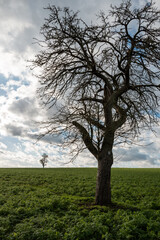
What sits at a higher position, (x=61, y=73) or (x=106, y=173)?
(x=61, y=73)

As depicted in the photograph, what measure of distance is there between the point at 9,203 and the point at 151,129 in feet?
31.6

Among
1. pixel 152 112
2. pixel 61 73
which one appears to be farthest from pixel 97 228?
pixel 61 73

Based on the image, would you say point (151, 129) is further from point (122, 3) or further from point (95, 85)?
point (122, 3)

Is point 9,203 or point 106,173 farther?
point 9,203

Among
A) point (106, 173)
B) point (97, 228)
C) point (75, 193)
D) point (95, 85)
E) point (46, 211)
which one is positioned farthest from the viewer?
point (75, 193)

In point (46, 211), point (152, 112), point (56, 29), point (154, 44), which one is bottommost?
point (46, 211)

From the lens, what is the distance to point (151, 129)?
39.7 ft

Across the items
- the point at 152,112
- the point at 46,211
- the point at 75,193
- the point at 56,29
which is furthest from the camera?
the point at 75,193

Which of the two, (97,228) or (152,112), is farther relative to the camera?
(152,112)

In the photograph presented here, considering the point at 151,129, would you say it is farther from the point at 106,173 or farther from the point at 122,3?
the point at 122,3

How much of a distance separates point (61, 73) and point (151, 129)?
6.53 m

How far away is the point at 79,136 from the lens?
10.5m

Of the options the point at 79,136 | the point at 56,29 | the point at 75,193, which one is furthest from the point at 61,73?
the point at 75,193

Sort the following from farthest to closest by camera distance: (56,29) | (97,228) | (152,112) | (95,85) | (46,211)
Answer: (95,85)
(152,112)
(56,29)
(46,211)
(97,228)
